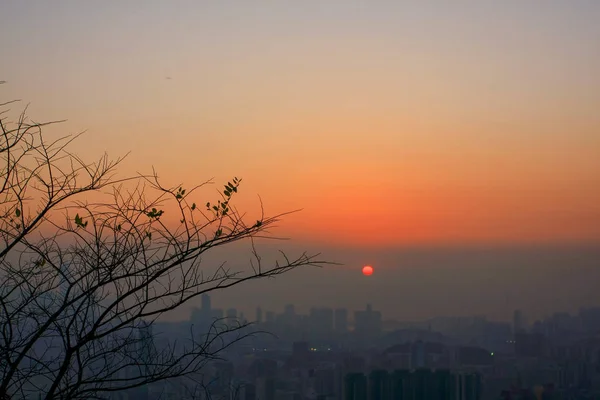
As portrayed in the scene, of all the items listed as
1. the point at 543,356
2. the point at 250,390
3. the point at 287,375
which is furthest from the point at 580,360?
the point at 250,390

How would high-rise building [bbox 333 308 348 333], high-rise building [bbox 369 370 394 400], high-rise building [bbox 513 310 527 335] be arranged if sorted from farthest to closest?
high-rise building [bbox 513 310 527 335], high-rise building [bbox 333 308 348 333], high-rise building [bbox 369 370 394 400]

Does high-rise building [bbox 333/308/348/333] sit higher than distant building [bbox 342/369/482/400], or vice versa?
high-rise building [bbox 333/308/348/333]

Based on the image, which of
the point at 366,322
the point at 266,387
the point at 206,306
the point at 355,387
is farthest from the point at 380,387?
the point at 206,306

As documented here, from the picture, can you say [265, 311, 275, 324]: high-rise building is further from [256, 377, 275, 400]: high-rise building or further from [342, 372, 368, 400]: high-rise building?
[342, 372, 368, 400]: high-rise building

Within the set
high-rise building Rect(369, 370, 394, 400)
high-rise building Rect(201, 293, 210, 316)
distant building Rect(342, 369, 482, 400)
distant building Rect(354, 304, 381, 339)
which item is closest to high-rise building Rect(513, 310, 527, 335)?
distant building Rect(354, 304, 381, 339)

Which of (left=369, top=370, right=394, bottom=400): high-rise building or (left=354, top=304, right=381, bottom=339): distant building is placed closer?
(left=369, top=370, right=394, bottom=400): high-rise building

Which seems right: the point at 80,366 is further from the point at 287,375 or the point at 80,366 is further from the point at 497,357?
the point at 497,357

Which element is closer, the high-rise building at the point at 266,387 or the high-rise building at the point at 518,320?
the high-rise building at the point at 266,387

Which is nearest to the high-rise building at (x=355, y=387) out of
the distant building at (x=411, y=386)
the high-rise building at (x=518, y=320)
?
the distant building at (x=411, y=386)

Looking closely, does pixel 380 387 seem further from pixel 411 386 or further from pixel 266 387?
pixel 266 387

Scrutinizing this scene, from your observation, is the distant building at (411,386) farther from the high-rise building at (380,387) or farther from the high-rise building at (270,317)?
the high-rise building at (270,317)

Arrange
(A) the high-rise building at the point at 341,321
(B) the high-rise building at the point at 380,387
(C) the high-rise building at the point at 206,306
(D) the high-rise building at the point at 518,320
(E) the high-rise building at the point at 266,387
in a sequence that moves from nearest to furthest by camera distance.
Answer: (C) the high-rise building at the point at 206,306 < (E) the high-rise building at the point at 266,387 < (B) the high-rise building at the point at 380,387 < (A) the high-rise building at the point at 341,321 < (D) the high-rise building at the point at 518,320
